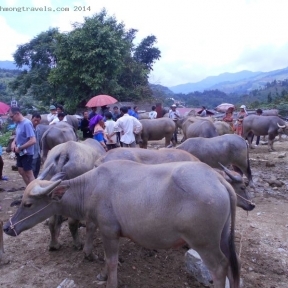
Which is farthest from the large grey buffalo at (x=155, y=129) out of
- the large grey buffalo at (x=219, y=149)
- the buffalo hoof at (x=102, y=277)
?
the buffalo hoof at (x=102, y=277)

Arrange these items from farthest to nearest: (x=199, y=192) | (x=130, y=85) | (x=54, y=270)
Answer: (x=130, y=85) < (x=54, y=270) < (x=199, y=192)

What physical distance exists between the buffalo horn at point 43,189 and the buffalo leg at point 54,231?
3.75 ft

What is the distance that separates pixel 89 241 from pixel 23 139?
294cm

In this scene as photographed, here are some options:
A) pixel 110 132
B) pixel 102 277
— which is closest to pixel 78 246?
pixel 102 277

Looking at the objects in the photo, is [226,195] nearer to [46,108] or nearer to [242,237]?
[242,237]

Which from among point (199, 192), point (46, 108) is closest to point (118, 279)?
point (199, 192)

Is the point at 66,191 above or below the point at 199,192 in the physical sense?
below

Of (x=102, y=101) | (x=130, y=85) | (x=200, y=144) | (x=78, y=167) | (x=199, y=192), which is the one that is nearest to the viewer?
(x=199, y=192)

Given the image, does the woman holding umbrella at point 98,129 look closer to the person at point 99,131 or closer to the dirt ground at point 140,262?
the person at point 99,131

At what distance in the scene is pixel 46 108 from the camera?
26.5 metres

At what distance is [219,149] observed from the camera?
8.54 meters

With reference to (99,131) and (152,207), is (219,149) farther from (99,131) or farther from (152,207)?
(152,207)

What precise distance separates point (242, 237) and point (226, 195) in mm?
2684

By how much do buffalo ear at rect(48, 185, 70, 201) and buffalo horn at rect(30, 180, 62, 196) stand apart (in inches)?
3.5
